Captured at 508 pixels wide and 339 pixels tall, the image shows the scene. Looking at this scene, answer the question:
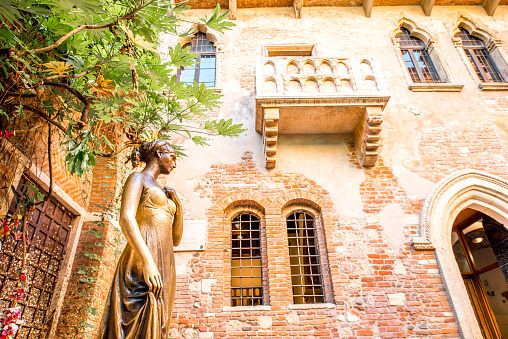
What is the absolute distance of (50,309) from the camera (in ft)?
14.4

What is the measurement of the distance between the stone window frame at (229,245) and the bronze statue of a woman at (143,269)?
9.06 feet

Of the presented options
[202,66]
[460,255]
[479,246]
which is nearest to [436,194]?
[479,246]

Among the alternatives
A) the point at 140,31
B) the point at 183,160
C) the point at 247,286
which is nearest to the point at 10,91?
the point at 140,31

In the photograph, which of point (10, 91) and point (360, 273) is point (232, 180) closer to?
point (360, 273)

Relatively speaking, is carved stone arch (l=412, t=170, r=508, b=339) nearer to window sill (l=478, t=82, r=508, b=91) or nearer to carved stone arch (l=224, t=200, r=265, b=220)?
window sill (l=478, t=82, r=508, b=91)

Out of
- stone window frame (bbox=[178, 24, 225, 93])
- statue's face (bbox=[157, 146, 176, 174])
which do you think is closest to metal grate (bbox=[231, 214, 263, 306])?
statue's face (bbox=[157, 146, 176, 174])

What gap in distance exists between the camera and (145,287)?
2406 mm

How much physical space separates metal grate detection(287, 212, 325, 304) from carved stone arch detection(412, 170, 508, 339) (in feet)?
5.51

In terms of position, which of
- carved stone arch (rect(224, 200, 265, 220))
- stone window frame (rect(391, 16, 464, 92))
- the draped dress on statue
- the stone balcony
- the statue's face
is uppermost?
stone window frame (rect(391, 16, 464, 92))

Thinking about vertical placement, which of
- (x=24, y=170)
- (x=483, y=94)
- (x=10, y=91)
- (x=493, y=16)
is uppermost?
(x=493, y=16)

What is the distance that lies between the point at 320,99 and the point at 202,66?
358 centimetres

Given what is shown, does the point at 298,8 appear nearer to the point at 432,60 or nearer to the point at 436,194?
the point at 432,60

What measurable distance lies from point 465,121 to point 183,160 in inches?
230

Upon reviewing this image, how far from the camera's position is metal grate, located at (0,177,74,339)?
147 inches
